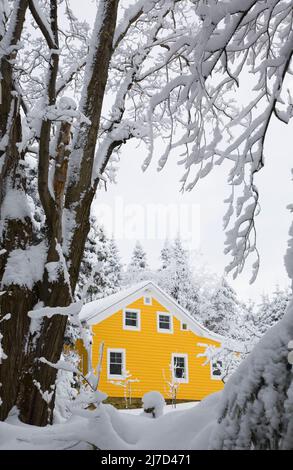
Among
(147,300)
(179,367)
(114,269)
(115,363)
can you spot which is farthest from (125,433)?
(114,269)

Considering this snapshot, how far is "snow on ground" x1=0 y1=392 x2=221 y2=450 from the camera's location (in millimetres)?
1617

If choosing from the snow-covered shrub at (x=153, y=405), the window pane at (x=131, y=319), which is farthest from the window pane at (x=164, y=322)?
the snow-covered shrub at (x=153, y=405)

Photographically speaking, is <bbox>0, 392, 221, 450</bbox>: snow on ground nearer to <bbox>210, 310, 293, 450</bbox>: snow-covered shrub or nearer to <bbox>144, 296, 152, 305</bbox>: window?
<bbox>210, 310, 293, 450</bbox>: snow-covered shrub

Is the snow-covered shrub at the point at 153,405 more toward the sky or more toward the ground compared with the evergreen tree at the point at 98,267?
more toward the ground

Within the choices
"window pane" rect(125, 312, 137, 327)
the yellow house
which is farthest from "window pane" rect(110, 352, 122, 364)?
"window pane" rect(125, 312, 137, 327)

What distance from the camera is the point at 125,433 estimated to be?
174 centimetres

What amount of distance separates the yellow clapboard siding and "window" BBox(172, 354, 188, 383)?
201 mm

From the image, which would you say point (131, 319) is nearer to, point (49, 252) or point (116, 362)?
point (116, 362)

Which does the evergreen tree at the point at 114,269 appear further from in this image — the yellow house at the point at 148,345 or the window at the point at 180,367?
the window at the point at 180,367

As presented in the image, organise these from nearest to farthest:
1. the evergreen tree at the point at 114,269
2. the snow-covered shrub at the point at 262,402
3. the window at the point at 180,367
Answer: the snow-covered shrub at the point at 262,402, the window at the point at 180,367, the evergreen tree at the point at 114,269

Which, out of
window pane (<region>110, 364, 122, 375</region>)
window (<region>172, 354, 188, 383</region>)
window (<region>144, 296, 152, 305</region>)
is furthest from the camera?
window (<region>144, 296, 152, 305</region>)

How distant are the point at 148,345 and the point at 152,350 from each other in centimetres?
33

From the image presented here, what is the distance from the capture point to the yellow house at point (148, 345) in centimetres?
2232

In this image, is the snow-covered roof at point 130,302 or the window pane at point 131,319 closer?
the snow-covered roof at point 130,302
